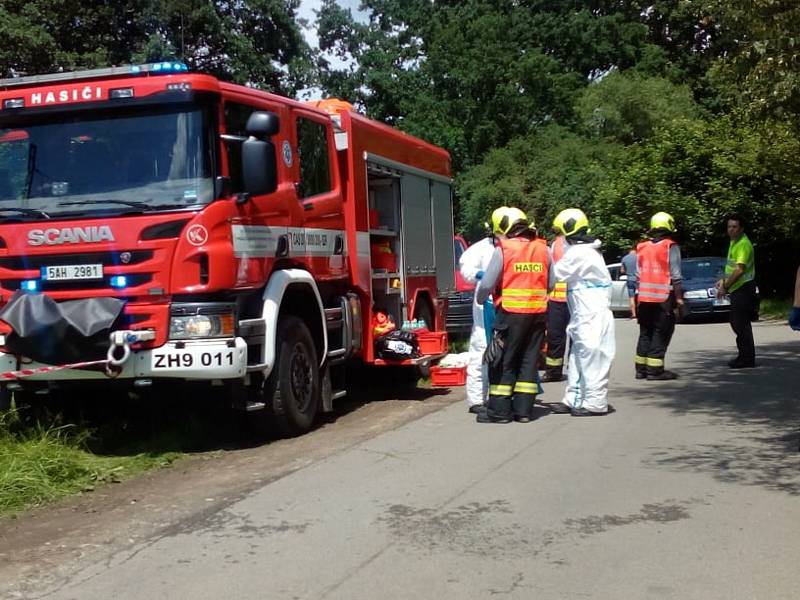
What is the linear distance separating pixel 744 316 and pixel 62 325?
8.50m

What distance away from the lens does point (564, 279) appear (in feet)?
30.9

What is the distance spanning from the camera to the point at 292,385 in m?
8.52

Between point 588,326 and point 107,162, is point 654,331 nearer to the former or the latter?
point 588,326

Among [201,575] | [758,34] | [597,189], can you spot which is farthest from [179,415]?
[597,189]

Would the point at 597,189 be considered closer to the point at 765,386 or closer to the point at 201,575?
the point at 765,386

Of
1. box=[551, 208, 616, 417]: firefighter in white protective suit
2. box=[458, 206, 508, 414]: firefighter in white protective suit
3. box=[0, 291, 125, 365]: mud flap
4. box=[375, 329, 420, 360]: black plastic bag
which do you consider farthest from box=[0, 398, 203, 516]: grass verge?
box=[551, 208, 616, 417]: firefighter in white protective suit

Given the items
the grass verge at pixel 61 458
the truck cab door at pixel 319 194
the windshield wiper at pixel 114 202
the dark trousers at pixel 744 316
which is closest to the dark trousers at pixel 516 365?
the truck cab door at pixel 319 194

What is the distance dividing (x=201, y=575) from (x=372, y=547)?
3.01 feet

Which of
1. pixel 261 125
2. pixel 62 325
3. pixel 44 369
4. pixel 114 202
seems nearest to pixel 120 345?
pixel 62 325

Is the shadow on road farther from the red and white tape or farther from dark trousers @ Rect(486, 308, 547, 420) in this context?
the red and white tape

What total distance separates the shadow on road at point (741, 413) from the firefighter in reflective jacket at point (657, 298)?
416 millimetres

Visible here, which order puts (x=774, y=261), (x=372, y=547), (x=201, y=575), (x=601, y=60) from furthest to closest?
(x=601, y=60) → (x=774, y=261) → (x=372, y=547) → (x=201, y=575)

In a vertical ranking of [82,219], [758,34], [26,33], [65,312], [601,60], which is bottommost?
[65,312]

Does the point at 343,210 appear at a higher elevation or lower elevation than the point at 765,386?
higher
